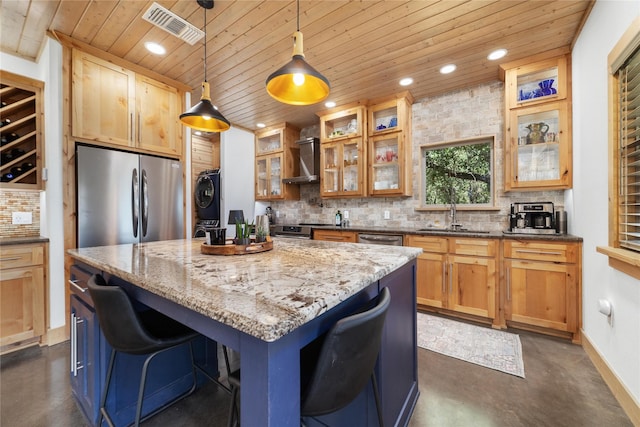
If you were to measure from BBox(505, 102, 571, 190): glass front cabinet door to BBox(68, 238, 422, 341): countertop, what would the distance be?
6.70ft

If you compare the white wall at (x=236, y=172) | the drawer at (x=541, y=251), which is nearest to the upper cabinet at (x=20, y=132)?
the white wall at (x=236, y=172)

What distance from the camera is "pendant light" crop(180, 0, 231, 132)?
1.86 metres

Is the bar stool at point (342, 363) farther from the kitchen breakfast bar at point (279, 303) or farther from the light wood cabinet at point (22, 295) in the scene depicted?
the light wood cabinet at point (22, 295)

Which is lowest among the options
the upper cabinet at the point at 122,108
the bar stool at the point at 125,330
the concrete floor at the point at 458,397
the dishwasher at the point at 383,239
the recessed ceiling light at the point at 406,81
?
the concrete floor at the point at 458,397

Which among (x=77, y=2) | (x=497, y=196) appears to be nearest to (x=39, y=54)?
(x=77, y=2)

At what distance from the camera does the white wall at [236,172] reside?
15.0ft

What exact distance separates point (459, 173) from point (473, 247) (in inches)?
45.9

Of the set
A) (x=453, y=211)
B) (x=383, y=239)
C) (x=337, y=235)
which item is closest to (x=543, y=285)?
(x=453, y=211)

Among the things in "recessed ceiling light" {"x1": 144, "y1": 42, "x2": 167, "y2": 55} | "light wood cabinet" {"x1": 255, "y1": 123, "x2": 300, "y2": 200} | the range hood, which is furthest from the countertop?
"light wood cabinet" {"x1": 255, "y1": 123, "x2": 300, "y2": 200}

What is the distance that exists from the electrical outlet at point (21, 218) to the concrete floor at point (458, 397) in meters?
1.25

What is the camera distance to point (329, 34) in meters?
2.38

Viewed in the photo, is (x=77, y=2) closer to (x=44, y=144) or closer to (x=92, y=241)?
(x=44, y=144)

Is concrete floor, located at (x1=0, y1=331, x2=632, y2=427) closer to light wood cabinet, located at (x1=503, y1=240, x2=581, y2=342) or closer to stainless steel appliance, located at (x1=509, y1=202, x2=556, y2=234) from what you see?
light wood cabinet, located at (x1=503, y1=240, x2=581, y2=342)

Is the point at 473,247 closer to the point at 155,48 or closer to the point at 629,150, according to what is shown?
the point at 629,150
